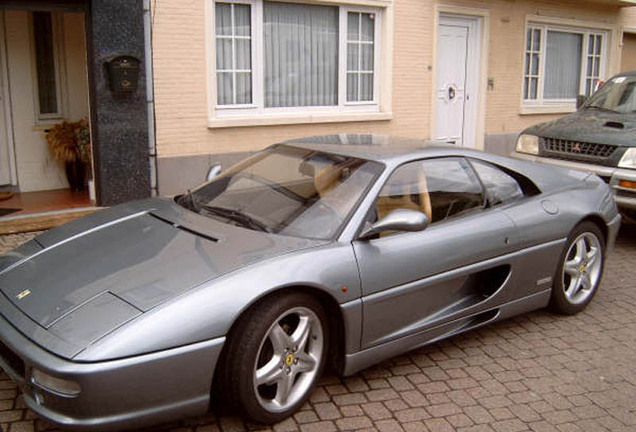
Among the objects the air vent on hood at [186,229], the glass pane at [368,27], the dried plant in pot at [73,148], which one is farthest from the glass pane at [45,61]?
the air vent on hood at [186,229]

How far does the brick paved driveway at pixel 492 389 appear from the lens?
3.62m

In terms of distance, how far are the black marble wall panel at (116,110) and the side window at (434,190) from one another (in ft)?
15.2

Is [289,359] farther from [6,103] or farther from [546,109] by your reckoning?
[546,109]

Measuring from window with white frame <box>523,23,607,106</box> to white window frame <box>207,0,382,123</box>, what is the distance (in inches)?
156

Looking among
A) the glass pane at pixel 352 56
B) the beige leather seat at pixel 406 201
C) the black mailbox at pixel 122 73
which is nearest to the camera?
the beige leather seat at pixel 406 201

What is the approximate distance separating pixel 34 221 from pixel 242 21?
Result: 12.3ft

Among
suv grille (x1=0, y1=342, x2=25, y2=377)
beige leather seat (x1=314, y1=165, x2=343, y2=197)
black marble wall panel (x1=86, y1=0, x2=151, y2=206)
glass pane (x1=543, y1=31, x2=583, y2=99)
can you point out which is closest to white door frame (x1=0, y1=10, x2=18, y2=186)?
black marble wall panel (x1=86, y1=0, x2=151, y2=206)

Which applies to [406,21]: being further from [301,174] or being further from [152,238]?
[152,238]

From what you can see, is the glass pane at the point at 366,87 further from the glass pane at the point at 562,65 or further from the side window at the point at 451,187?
the side window at the point at 451,187

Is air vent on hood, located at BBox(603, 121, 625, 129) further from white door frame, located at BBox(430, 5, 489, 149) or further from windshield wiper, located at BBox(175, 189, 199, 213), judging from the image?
windshield wiper, located at BBox(175, 189, 199, 213)

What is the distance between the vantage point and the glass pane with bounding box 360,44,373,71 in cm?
1021

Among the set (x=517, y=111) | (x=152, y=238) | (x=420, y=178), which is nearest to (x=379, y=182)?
(x=420, y=178)

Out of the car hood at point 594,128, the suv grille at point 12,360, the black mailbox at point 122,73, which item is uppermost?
the black mailbox at point 122,73

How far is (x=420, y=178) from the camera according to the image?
4434mm
